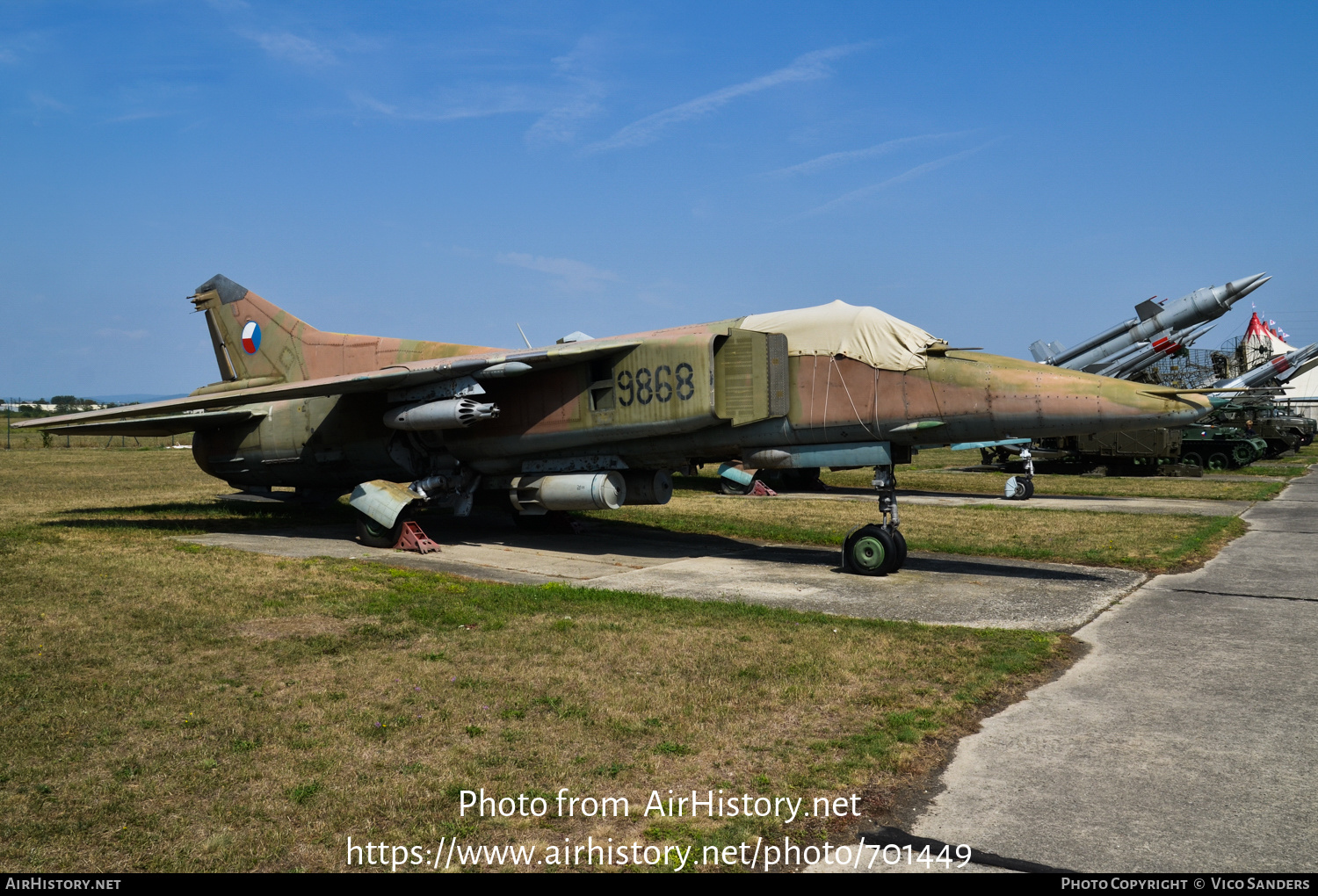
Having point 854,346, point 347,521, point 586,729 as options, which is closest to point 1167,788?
point 586,729

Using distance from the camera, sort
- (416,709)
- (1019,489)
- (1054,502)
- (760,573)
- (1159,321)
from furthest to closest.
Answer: (1159,321) < (1019,489) < (1054,502) < (760,573) < (416,709)

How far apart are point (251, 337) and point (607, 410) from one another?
825 cm

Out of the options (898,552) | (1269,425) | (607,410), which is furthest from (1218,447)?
(607,410)

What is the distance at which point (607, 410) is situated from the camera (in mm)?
12531

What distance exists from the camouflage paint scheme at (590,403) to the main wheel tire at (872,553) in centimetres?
121

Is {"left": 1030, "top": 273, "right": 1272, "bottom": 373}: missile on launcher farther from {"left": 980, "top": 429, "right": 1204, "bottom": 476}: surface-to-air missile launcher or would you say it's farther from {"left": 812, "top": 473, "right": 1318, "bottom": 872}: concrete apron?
{"left": 812, "top": 473, "right": 1318, "bottom": 872}: concrete apron

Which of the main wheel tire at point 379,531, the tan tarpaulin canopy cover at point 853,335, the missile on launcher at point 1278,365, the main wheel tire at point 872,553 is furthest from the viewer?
the missile on launcher at point 1278,365

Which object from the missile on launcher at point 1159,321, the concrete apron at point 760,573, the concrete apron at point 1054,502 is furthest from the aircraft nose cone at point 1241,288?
the concrete apron at point 760,573

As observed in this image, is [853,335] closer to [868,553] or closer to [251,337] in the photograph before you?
[868,553]

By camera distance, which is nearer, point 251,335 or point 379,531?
point 379,531

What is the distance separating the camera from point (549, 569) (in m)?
11.6

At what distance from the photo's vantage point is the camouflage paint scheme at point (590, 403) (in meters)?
10.3

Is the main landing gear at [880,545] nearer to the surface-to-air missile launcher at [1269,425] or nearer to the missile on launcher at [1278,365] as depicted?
the surface-to-air missile launcher at [1269,425]

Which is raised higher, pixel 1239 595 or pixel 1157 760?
pixel 1239 595
